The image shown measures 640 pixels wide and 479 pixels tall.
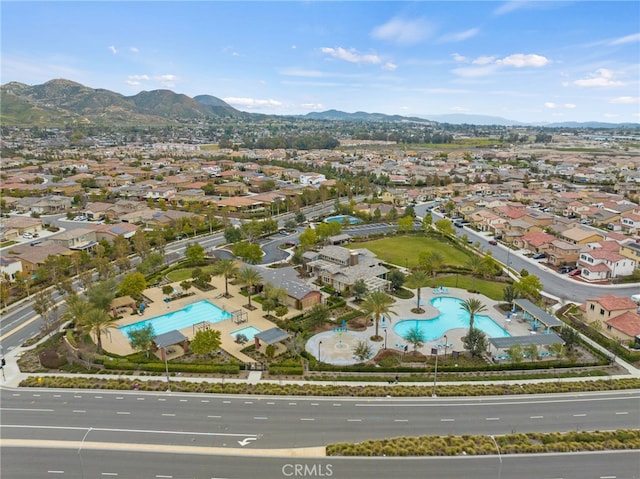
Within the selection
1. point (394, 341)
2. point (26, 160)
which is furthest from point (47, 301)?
point (26, 160)

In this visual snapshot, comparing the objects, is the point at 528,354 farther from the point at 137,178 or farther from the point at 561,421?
the point at 137,178

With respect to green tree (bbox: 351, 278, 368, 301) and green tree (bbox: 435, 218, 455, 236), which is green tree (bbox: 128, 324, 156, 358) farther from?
green tree (bbox: 435, 218, 455, 236)

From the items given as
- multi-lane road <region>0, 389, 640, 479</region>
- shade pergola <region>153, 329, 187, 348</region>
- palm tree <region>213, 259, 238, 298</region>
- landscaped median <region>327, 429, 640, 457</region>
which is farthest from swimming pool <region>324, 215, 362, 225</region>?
landscaped median <region>327, 429, 640, 457</region>

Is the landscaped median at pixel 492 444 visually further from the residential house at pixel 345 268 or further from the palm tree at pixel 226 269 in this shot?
the palm tree at pixel 226 269

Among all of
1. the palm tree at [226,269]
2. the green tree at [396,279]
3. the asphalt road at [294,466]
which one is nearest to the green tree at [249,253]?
the palm tree at [226,269]

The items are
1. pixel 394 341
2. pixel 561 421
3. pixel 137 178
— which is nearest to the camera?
pixel 561 421

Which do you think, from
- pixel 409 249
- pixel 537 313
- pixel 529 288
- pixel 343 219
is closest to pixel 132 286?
pixel 409 249
